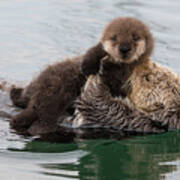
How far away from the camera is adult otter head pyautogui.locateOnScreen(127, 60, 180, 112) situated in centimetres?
522

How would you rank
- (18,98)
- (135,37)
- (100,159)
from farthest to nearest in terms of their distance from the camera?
1. (18,98)
2. (135,37)
3. (100,159)

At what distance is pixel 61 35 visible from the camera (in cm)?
860

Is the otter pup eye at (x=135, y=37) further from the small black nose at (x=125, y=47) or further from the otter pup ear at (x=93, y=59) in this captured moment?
the otter pup ear at (x=93, y=59)

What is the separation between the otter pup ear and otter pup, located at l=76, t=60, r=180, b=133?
77 mm

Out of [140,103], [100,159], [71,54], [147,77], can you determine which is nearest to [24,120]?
[100,159]

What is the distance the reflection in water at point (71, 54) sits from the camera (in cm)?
449

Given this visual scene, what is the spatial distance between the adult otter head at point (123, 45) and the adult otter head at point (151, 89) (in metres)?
0.18

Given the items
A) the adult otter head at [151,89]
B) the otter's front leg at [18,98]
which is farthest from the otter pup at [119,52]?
the otter's front leg at [18,98]

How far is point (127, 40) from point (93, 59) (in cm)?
40

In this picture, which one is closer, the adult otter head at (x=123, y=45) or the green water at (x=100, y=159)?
the green water at (x=100, y=159)

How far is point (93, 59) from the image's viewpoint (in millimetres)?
5113

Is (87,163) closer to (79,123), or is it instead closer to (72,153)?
(72,153)

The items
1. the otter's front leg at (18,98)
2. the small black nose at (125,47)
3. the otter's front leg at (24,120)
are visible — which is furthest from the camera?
the otter's front leg at (18,98)

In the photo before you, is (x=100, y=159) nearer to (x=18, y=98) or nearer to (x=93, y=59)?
(x=93, y=59)
